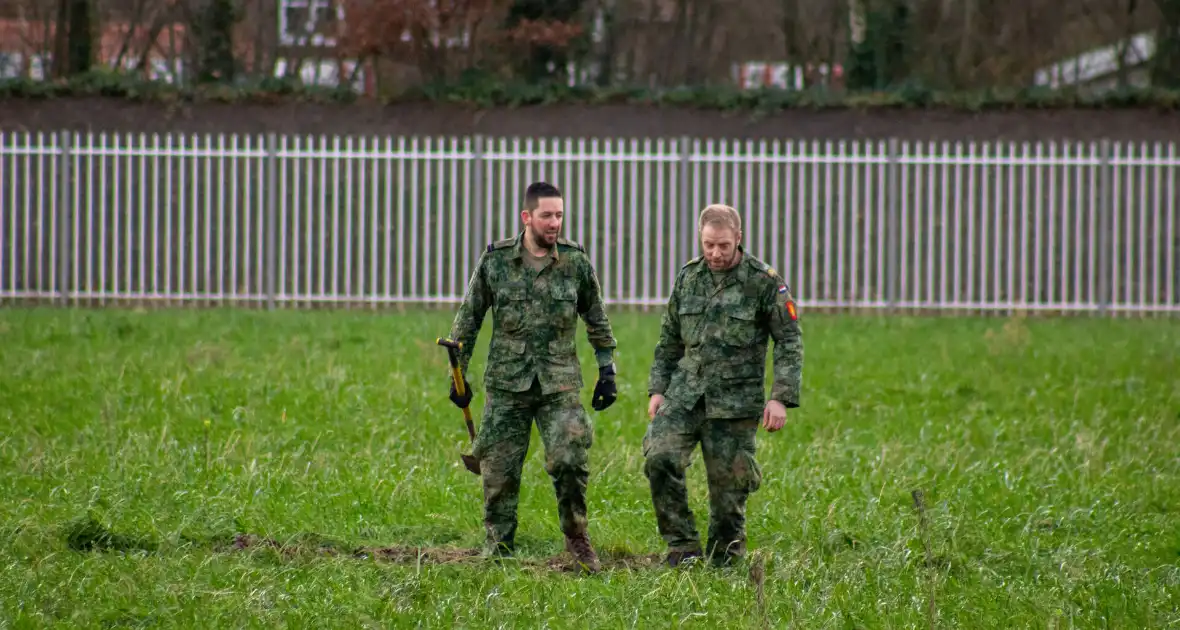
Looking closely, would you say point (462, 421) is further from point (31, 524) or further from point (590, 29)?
point (590, 29)

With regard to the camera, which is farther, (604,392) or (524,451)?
(524,451)

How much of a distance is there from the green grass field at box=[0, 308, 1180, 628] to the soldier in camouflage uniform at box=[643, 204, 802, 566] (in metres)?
0.32

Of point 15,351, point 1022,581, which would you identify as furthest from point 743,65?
point 1022,581

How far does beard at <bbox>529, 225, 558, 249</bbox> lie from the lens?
274 inches

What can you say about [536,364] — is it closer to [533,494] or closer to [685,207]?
[533,494]

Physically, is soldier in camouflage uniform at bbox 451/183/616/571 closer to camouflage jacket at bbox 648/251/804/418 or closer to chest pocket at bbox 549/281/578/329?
chest pocket at bbox 549/281/578/329

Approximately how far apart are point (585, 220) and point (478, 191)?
1189 mm

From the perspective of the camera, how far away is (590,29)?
825 inches

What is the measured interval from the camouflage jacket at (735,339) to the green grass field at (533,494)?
0.67 meters

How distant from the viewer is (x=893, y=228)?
17031mm

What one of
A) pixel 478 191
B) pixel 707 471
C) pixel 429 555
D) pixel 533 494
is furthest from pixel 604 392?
pixel 478 191

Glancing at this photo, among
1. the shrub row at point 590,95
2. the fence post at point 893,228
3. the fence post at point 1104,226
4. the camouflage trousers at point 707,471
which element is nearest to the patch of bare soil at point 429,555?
the camouflage trousers at point 707,471

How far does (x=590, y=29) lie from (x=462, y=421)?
38.1ft

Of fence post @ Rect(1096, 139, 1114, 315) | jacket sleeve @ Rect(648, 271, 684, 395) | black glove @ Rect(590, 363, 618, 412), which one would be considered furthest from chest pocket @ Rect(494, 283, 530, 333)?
fence post @ Rect(1096, 139, 1114, 315)
